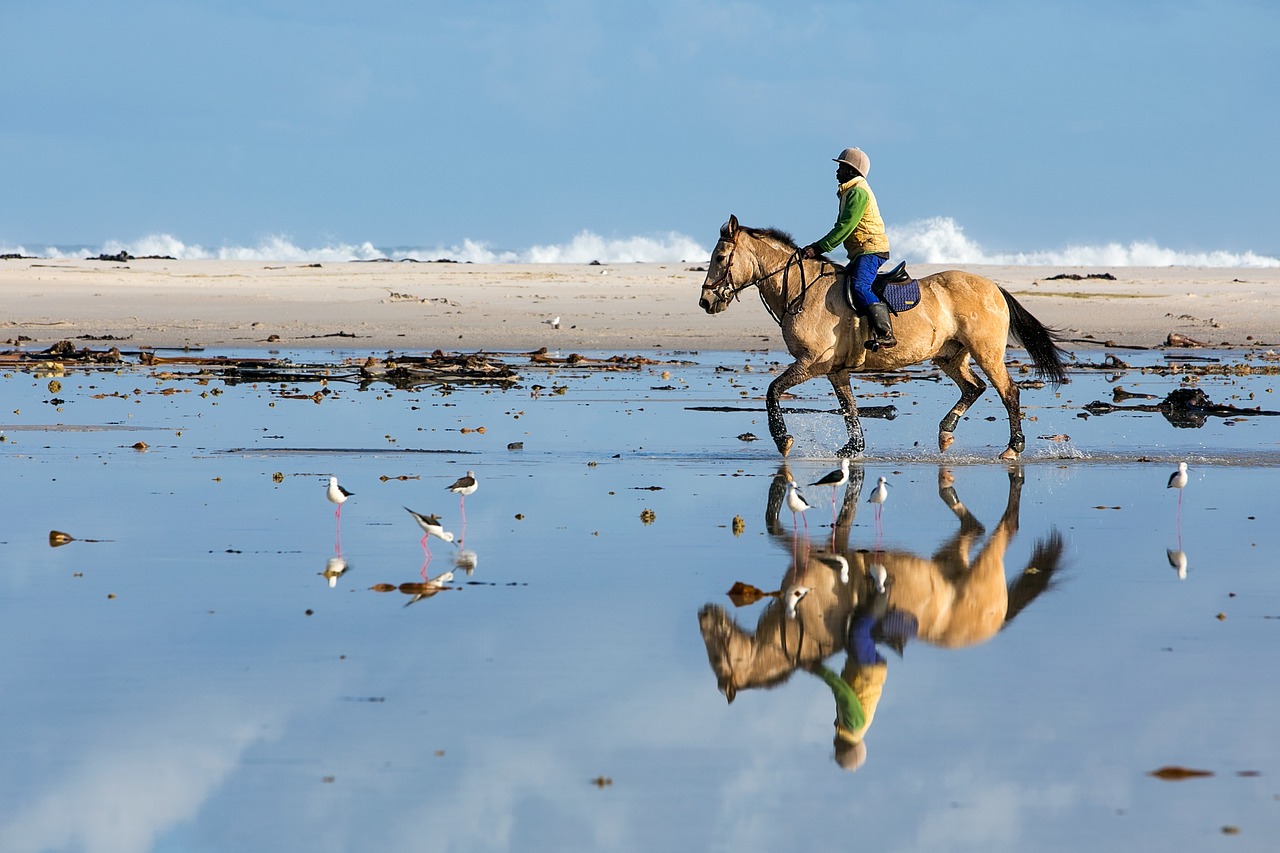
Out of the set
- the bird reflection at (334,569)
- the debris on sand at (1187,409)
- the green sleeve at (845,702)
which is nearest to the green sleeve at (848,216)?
the debris on sand at (1187,409)

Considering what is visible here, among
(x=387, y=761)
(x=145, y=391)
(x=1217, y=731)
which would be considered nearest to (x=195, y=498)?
(x=387, y=761)

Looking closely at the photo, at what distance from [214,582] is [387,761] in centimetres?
282

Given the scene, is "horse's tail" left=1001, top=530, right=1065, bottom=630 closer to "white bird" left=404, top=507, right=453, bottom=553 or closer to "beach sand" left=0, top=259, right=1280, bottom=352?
"white bird" left=404, top=507, right=453, bottom=553

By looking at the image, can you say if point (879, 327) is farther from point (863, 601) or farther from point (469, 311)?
point (469, 311)

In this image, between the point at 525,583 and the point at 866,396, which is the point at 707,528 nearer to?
the point at 525,583

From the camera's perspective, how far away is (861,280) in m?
13.5

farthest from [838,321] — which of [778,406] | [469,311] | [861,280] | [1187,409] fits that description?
[469,311]

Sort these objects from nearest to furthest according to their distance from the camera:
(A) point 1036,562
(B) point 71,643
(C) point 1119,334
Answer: (B) point 71,643 → (A) point 1036,562 → (C) point 1119,334

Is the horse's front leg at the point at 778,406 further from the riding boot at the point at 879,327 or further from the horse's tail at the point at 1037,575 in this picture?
the horse's tail at the point at 1037,575

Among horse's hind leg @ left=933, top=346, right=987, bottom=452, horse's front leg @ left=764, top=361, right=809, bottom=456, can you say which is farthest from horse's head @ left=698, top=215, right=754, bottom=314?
horse's hind leg @ left=933, top=346, right=987, bottom=452

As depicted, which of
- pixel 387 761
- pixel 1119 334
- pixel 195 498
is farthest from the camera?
pixel 1119 334

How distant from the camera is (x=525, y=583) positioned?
7543mm

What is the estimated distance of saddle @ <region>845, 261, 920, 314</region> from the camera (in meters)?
13.4

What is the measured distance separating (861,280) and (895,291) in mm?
282
